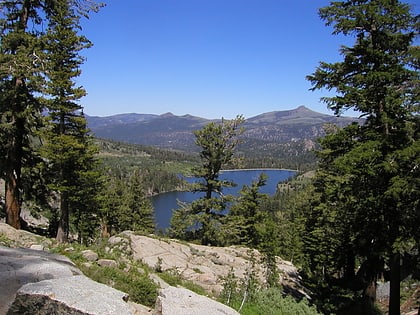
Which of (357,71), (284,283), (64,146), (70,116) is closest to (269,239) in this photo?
(284,283)

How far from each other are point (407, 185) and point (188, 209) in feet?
49.3

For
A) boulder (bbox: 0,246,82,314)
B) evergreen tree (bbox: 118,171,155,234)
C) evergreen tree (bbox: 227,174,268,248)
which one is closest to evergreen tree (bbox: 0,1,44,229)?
boulder (bbox: 0,246,82,314)

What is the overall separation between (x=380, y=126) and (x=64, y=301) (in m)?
10.7

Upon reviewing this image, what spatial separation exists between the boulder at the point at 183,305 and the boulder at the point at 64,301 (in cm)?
78

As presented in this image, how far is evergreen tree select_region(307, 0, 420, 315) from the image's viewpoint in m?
9.98

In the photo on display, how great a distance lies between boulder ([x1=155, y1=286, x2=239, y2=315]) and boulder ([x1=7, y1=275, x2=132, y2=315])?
2.56 feet

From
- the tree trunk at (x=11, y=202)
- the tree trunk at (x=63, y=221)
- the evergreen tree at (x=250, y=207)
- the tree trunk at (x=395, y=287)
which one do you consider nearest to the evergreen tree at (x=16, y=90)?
the tree trunk at (x=11, y=202)

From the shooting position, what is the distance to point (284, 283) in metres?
14.5

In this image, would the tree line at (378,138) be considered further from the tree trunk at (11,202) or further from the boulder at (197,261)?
the tree trunk at (11,202)

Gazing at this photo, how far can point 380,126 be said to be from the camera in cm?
1098

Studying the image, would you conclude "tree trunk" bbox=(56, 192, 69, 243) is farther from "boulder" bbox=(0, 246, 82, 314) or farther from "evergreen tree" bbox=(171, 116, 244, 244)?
"boulder" bbox=(0, 246, 82, 314)

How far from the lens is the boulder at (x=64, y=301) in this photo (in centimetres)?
394

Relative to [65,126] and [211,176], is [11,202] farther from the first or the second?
[211,176]

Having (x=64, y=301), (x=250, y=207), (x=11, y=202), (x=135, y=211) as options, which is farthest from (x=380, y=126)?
(x=135, y=211)
